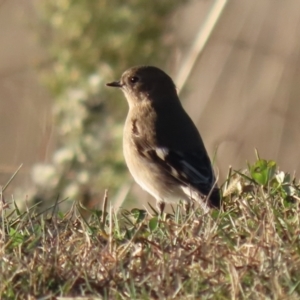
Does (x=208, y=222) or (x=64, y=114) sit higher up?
(x=208, y=222)

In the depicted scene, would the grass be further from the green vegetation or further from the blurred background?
the green vegetation

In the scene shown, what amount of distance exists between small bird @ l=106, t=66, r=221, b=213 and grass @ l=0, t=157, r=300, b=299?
1.84 meters

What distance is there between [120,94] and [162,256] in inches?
218

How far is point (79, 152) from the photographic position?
8.91 m

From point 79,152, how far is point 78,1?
148 cm

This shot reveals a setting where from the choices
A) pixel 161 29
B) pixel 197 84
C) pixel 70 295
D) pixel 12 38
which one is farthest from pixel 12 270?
pixel 12 38

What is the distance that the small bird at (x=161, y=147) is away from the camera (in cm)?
659

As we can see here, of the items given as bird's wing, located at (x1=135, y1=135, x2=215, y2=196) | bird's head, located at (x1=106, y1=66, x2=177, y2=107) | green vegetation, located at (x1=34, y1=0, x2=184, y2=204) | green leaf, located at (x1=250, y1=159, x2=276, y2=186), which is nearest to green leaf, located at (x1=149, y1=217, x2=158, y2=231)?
green leaf, located at (x1=250, y1=159, x2=276, y2=186)

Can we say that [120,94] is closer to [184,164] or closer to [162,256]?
[184,164]

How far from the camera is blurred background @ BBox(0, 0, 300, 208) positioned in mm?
8898

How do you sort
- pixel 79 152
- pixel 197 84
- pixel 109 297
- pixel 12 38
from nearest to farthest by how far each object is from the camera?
1. pixel 109 297
2. pixel 79 152
3. pixel 197 84
4. pixel 12 38

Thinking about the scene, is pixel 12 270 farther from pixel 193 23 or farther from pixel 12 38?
pixel 12 38

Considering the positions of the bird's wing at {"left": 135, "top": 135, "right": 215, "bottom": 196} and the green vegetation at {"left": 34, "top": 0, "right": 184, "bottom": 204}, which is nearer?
the bird's wing at {"left": 135, "top": 135, "right": 215, "bottom": 196}

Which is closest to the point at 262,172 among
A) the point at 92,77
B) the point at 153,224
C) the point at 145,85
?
the point at 153,224
